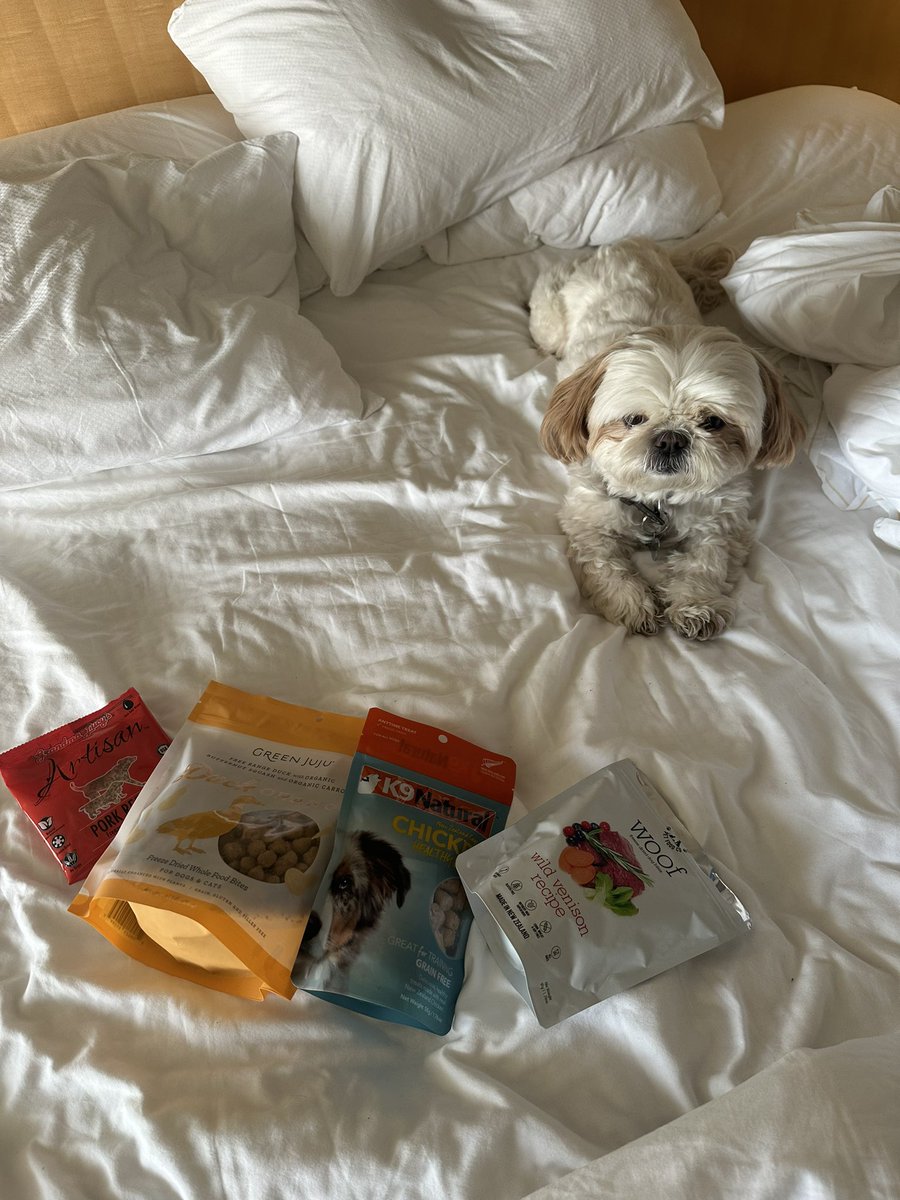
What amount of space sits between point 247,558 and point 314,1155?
36.5 inches

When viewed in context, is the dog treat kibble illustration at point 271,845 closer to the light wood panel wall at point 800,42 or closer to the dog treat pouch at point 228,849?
the dog treat pouch at point 228,849

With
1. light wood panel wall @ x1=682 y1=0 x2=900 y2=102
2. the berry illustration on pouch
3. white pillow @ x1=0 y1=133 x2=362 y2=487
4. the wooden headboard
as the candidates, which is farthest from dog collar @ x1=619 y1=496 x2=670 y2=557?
light wood panel wall @ x1=682 y1=0 x2=900 y2=102

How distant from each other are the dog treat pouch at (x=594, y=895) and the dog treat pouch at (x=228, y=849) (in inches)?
9.2

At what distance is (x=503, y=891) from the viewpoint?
108 cm

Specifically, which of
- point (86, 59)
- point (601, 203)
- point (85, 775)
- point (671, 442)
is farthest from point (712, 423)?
point (86, 59)

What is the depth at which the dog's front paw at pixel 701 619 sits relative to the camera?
4.77 ft

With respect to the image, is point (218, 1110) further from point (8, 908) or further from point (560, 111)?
point (560, 111)

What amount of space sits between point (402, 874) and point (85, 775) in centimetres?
49

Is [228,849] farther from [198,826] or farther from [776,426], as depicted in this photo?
[776,426]

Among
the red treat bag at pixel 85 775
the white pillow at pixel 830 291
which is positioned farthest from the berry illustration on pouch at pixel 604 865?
the white pillow at pixel 830 291

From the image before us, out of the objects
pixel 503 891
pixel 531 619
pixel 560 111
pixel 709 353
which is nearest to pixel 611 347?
pixel 709 353

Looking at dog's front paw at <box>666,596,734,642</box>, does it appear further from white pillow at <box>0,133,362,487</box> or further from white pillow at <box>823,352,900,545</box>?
white pillow at <box>0,133,362,487</box>

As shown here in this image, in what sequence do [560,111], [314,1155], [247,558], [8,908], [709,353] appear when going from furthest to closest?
[560,111] → [247,558] → [709,353] → [8,908] → [314,1155]

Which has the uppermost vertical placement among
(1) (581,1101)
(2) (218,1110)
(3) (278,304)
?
(3) (278,304)
